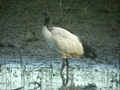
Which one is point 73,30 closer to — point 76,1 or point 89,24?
point 89,24

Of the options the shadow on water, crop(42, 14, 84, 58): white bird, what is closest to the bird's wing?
crop(42, 14, 84, 58): white bird

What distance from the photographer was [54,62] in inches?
282

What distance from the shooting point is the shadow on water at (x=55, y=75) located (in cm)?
552

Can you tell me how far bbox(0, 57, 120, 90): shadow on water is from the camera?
18.1ft

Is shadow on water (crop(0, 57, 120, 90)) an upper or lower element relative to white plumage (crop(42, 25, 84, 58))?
lower

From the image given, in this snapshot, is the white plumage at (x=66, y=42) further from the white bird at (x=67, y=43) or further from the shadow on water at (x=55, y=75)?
→ the shadow on water at (x=55, y=75)

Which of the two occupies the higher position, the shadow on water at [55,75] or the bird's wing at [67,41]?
the bird's wing at [67,41]

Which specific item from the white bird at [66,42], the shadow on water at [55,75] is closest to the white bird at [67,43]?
the white bird at [66,42]

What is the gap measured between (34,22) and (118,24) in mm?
2263

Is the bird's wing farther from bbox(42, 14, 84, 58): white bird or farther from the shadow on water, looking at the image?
the shadow on water

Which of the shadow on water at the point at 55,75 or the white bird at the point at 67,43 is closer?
the shadow on water at the point at 55,75

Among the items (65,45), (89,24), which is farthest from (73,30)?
(65,45)

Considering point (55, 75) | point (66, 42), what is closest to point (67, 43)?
point (66, 42)

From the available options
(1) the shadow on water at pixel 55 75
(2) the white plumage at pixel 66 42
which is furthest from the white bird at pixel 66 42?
(1) the shadow on water at pixel 55 75
